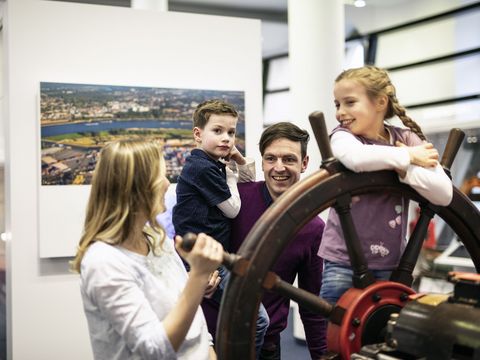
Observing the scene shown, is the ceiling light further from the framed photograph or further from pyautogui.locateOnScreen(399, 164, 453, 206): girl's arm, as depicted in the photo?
pyautogui.locateOnScreen(399, 164, 453, 206): girl's arm

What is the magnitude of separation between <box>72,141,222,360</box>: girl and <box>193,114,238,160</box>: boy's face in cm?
72

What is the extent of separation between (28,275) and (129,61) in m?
1.59

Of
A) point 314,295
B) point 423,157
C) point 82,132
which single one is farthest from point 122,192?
point 82,132

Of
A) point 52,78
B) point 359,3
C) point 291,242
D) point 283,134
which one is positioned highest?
point 359,3

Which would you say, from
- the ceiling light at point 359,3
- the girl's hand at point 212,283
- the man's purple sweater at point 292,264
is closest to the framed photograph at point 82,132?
the man's purple sweater at point 292,264

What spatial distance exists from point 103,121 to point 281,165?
2.32m

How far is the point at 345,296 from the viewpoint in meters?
1.33

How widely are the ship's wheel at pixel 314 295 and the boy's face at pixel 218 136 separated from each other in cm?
85

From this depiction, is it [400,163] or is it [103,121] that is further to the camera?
[103,121]

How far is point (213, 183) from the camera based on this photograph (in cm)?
201

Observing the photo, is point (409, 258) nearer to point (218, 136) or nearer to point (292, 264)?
point (292, 264)

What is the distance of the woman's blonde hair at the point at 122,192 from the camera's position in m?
1.35

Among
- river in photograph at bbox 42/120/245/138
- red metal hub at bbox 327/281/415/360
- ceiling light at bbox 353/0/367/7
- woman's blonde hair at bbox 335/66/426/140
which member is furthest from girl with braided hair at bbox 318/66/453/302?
ceiling light at bbox 353/0/367/7

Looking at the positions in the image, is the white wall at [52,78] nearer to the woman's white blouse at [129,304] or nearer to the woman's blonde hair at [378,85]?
the woman's white blouse at [129,304]
